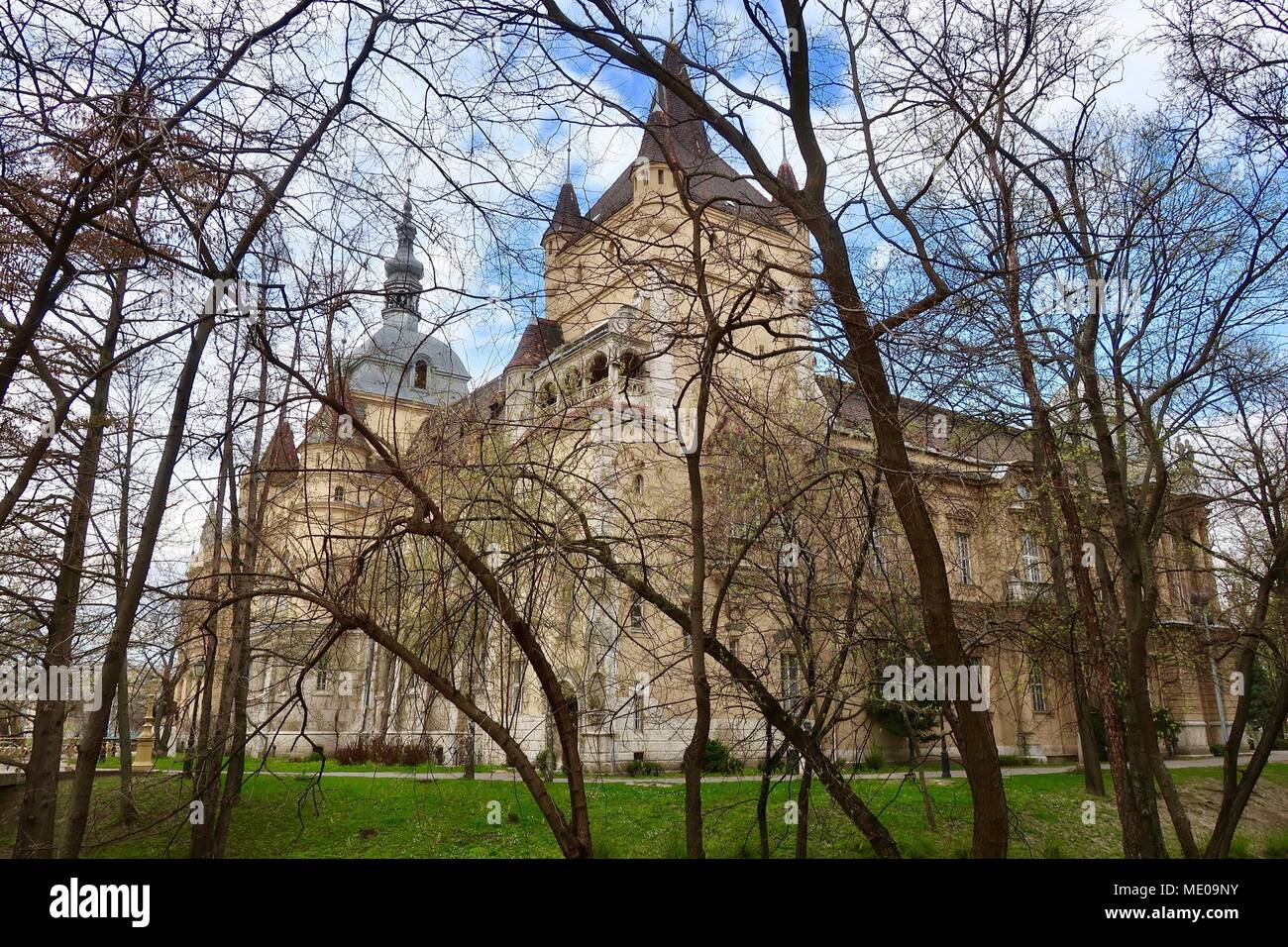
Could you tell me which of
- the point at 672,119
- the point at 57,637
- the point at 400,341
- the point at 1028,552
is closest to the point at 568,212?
the point at 400,341

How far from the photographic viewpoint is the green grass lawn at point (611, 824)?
12453 millimetres

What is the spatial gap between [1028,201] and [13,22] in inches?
308

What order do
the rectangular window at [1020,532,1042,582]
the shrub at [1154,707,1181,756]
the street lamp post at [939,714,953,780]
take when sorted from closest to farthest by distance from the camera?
the street lamp post at [939,714,953,780]
the rectangular window at [1020,532,1042,582]
the shrub at [1154,707,1181,756]

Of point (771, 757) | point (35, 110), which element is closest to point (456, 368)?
point (35, 110)

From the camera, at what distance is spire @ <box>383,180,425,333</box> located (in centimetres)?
418

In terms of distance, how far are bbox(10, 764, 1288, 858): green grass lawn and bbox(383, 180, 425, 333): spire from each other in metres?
8.15

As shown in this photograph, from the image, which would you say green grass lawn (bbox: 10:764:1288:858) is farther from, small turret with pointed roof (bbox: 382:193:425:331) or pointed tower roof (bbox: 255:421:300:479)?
small turret with pointed roof (bbox: 382:193:425:331)

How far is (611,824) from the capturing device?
1362 cm

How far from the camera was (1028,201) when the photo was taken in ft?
28.0

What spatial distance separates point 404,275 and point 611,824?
10827mm

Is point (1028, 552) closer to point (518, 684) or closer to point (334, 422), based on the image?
point (518, 684)

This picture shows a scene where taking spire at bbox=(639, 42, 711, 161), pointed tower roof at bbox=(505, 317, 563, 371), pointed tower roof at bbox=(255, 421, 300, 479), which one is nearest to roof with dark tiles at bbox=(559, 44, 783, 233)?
spire at bbox=(639, 42, 711, 161)

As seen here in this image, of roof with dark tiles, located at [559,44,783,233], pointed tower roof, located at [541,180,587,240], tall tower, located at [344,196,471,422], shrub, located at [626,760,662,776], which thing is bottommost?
shrub, located at [626,760,662,776]
